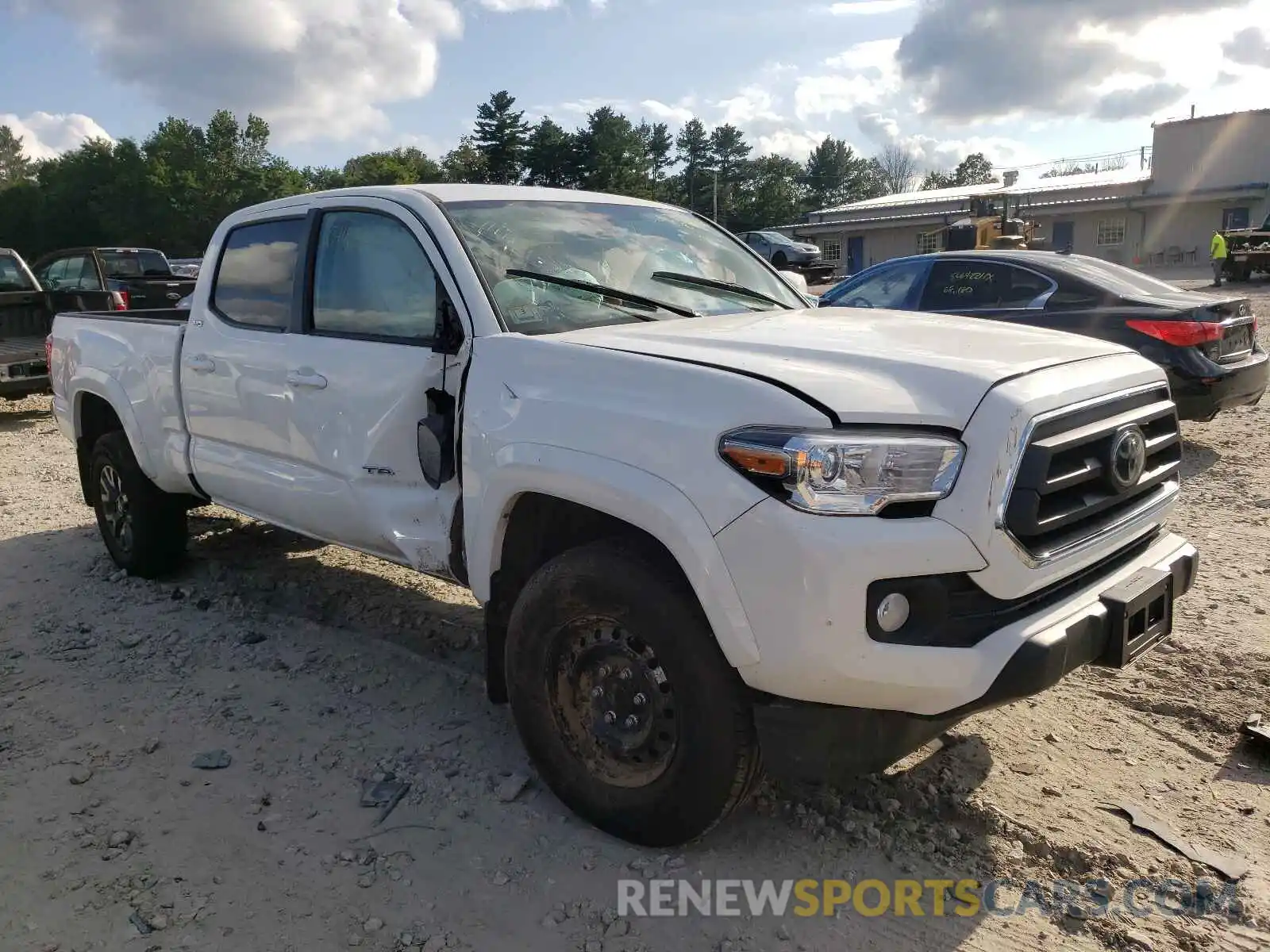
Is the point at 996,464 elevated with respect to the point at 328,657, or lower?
elevated

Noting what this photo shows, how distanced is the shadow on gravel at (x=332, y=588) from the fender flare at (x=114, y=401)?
0.82 meters

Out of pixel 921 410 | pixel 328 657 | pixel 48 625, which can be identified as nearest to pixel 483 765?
pixel 328 657

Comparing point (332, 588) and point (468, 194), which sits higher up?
point (468, 194)

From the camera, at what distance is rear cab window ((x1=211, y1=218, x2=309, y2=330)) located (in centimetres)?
432

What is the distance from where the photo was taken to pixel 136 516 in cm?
548

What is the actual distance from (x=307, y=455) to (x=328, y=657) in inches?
40.9

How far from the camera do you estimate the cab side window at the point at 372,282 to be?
144 inches

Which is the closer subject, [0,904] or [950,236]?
[0,904]

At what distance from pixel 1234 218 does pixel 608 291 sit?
43.9 m

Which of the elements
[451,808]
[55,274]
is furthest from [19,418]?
[451,808]

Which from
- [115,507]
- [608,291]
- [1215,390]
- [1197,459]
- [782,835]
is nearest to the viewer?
[782,835]

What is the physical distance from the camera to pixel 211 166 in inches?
2437

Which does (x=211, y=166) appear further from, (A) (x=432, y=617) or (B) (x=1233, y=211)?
(A) (x=432, y=617)

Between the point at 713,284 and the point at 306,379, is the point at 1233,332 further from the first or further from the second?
the point at 306,379
